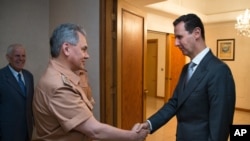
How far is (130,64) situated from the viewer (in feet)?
9.46

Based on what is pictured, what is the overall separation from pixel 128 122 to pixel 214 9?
5132 mm

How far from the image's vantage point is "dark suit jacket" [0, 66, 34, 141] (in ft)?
7.62

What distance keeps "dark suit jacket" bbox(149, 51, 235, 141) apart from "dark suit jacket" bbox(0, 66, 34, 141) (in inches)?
67.5

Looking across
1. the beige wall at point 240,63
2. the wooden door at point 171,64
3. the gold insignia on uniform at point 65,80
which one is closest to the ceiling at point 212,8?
the beige wall at point 240,63

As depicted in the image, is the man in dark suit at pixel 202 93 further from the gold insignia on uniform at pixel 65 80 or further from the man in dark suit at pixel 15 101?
→ the man in dark suit at pixel 15 101

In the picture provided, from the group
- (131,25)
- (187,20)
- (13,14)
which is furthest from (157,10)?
(187,20)

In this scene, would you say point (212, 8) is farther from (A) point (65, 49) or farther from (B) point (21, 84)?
(A) point (65, 49)

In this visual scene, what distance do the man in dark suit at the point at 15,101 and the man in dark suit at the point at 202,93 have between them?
1716 mm

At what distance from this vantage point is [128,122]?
293 centimetres

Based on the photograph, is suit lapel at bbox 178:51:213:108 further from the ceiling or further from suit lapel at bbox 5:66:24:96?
the ceiling

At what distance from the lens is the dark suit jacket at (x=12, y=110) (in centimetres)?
232

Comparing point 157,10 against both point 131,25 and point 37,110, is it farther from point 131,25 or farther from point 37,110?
point 37,110

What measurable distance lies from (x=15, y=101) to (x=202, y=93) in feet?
6.34

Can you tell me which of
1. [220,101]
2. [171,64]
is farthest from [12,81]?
[171,64]
